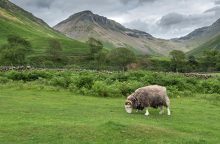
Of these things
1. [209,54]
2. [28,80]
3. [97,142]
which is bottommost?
[97,142]

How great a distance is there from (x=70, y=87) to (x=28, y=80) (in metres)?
10.4

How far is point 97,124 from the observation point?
2355 centimetres

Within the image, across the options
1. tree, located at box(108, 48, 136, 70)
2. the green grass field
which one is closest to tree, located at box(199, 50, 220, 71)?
tree, located at box(108, 48, 136, 70)

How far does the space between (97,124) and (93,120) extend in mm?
1790

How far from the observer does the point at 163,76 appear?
54281 millimetres

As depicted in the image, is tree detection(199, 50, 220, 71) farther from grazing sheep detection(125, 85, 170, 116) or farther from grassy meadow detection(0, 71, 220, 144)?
grazing sheep detection(125, 85, 170, 116)

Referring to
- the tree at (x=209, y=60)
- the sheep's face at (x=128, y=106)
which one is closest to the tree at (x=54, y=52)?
the tree at (x=209, y=60)

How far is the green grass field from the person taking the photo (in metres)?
21.1

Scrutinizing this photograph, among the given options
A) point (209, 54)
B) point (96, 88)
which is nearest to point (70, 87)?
point (96, 88)

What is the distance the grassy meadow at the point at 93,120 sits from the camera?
837 inches

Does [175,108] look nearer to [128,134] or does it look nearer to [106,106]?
[106,106]

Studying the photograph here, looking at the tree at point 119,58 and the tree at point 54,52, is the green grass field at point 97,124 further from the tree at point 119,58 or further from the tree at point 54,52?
the tree at point 54,52

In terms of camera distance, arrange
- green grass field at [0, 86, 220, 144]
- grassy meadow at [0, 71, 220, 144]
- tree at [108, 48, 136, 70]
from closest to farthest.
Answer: green grass field at [0, 86, 220, 144]
grassy meadow at [0, 71, 220, 144]
tree at [108, 48, 136, 70]

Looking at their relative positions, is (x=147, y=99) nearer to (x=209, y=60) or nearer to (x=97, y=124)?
(x=97, y=124)
